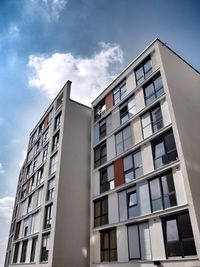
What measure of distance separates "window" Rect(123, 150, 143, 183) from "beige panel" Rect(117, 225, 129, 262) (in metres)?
3.40

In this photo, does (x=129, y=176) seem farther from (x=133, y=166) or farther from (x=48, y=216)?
(x=48, y=216)

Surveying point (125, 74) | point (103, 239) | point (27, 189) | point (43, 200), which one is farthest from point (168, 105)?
point (27, 189)

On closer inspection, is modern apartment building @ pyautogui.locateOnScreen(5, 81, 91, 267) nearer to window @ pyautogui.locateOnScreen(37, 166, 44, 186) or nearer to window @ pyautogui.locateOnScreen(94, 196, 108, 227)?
window @ pyautogui.locateOnScreen(37, 166, 44, 186)

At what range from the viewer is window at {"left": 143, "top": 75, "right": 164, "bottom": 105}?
57.1 feet

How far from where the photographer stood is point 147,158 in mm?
16266

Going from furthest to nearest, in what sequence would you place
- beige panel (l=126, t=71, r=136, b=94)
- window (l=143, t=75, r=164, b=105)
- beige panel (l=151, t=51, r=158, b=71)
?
beige panel (l=126, t=71, r=136, b=94), beige panel (l=151, t=51, r=158, b=71), window (l=143, t=75, r=164, b=105)

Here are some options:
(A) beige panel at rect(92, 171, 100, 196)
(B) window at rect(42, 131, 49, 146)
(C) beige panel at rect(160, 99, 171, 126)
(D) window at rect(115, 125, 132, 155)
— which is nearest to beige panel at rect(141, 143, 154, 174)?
(D) window at rect(115, 125, 132, 155)

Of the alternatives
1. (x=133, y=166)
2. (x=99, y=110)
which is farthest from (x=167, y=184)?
(x=99, y=110)

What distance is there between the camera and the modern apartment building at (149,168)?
13.0m

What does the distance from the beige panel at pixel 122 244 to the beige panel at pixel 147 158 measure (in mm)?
4310

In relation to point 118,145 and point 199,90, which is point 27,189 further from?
point 199,90

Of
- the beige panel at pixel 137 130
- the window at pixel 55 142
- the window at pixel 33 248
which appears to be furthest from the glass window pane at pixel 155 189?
the window at pixel 33 248

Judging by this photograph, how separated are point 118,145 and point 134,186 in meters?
4.34

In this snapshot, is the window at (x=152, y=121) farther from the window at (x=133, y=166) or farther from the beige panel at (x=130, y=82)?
the beige panel at (x=130, y=82)
